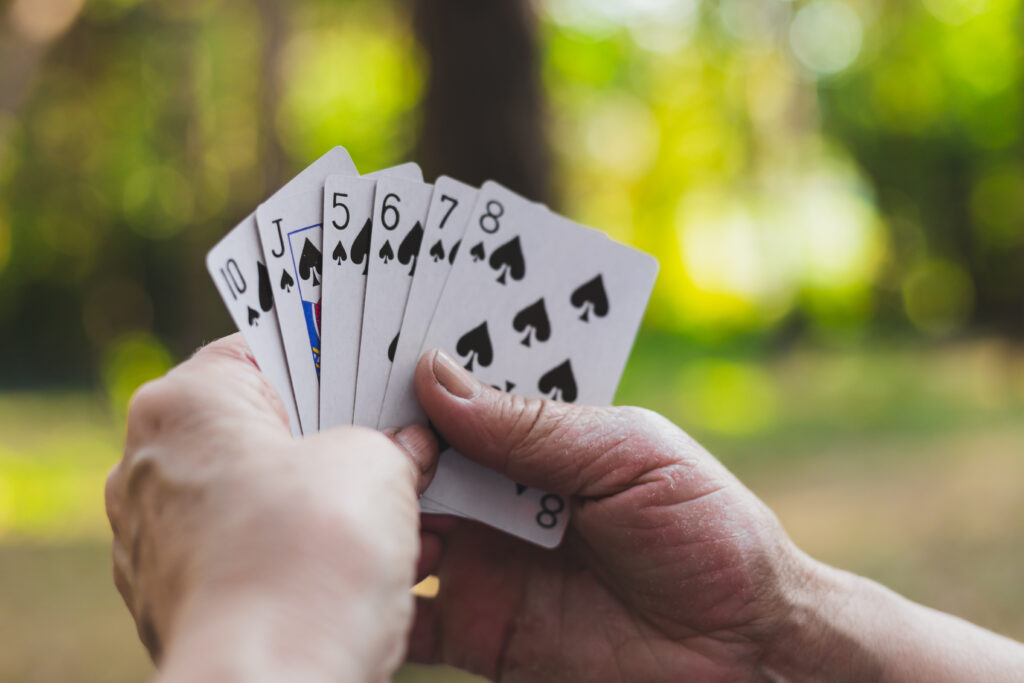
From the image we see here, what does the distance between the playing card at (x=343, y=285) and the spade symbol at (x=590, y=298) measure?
55cm

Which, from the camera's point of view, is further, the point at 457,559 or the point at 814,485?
the point at 814,485

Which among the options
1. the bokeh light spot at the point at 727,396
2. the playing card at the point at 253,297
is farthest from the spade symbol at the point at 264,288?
the bokeh light spot at the point at 727,396

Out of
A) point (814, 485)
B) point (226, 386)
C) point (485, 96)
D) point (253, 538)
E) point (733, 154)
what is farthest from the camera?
point (733, 154)

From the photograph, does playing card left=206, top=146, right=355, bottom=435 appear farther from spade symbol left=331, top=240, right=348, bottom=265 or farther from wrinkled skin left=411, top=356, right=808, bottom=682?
wrinkled skin left=411, top=356, right=808, bottom=682

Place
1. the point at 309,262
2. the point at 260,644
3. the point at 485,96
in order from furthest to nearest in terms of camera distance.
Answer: the point at 485,96 → the point at 309,262 → the point at 260,644

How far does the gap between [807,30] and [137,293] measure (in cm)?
1527

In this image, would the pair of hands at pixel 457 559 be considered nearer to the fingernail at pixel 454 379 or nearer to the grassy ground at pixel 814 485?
the fingernail at pixel 454 379

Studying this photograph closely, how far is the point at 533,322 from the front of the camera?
1947 mm

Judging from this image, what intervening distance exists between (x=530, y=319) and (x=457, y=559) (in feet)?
2.13

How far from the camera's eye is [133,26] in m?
14.0

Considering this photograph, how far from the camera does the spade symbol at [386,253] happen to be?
1.78 meters

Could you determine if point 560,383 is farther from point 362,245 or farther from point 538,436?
point 362,245

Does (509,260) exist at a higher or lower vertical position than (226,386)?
higher

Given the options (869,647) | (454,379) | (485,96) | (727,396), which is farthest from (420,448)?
(727,396)
